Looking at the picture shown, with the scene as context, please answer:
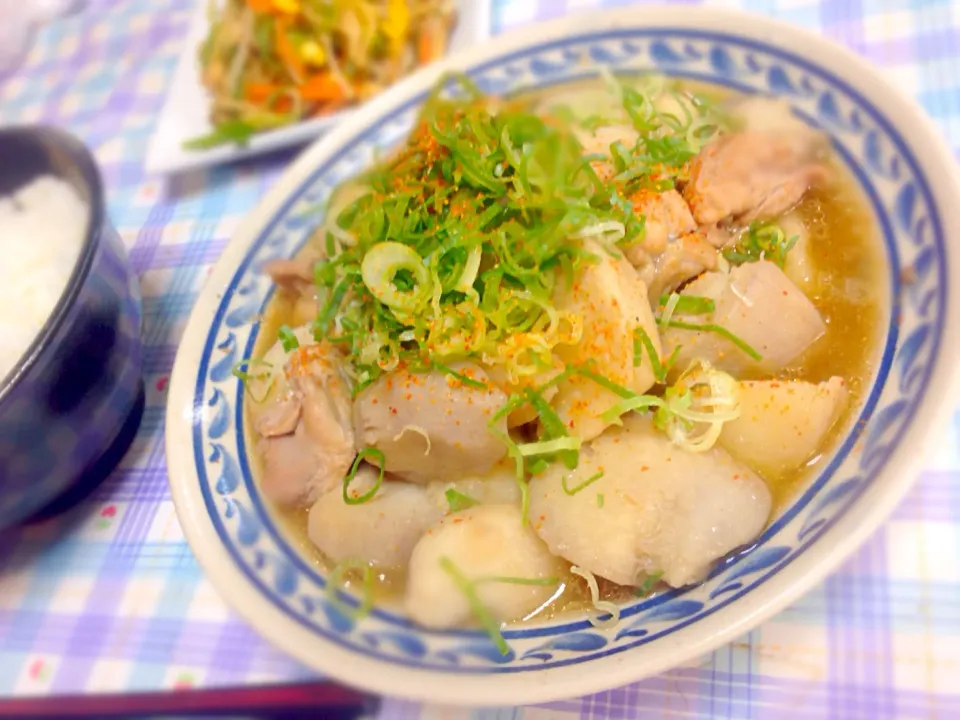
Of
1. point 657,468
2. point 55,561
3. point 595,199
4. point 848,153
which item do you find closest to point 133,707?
point 55,561

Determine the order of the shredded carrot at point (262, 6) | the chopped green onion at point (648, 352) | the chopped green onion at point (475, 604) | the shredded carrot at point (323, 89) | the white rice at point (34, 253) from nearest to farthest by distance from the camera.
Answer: the chopped green onion at point (475, 604)
the chopped green onion at point (648, 352)
the white rice at point (34, 253)
the shredded carrot at point (323, 89)
the shredded carrot at point (262, 6)

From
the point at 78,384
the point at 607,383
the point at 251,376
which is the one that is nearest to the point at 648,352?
the point at 607,383

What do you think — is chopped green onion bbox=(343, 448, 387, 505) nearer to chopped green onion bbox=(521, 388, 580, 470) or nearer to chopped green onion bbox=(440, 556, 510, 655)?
chopped green onion bbox=(440, 556, 510, 655)

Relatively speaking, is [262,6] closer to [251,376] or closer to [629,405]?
[251,376]

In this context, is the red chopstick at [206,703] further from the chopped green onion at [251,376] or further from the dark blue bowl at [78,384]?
the chopped green onion at [251,376]

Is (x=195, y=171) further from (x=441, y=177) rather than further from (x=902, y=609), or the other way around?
(x=902, y=609)

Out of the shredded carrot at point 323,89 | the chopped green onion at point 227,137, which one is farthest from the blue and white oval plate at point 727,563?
the shredded carrot at point 323,89

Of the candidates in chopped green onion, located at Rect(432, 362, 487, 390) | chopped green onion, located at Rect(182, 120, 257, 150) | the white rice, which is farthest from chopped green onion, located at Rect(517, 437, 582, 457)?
chopped green onion, located at Rect(182, 120, 257, 150)

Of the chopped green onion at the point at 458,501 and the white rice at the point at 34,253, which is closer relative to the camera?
the chopped green onion at the point at 458,501
